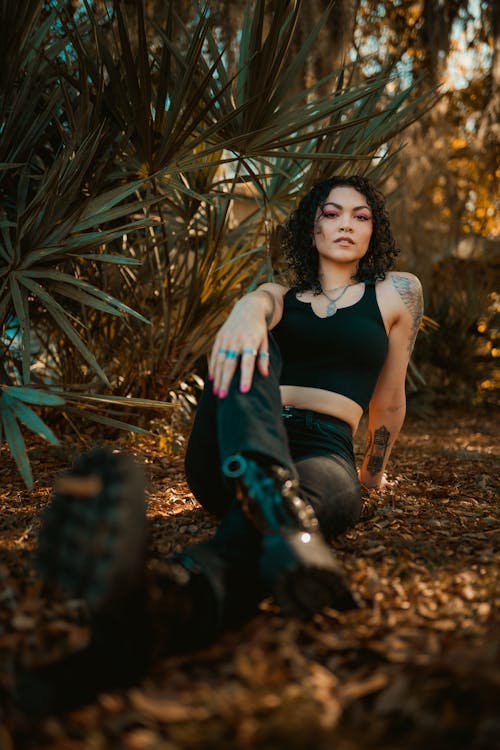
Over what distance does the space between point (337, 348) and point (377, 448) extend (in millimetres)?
525

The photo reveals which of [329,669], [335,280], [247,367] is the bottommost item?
[329,669]

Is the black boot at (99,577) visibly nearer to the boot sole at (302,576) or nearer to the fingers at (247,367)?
the boot sole at (302,576)

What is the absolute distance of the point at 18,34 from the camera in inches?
91.4

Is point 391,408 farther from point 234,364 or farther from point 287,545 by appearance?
point 287,545

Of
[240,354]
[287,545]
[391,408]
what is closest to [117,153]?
[240,354]

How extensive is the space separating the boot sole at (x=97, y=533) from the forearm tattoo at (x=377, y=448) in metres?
1.35

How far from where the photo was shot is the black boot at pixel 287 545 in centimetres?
110

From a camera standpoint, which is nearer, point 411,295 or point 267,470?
point 267,470

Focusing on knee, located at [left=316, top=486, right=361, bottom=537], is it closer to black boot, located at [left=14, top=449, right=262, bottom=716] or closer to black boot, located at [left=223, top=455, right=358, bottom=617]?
black boot, located at [left=223, top=455, right=358, bottom=617]

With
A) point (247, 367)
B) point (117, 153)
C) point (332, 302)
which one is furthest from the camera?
point (117, 153)

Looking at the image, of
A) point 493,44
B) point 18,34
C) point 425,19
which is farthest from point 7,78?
point 493,44

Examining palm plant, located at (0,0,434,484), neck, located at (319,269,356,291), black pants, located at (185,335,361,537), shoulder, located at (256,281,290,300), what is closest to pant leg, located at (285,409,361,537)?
black pants, located at (185,335,361,537)

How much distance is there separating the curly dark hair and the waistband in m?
0.48

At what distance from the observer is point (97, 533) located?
96cm
